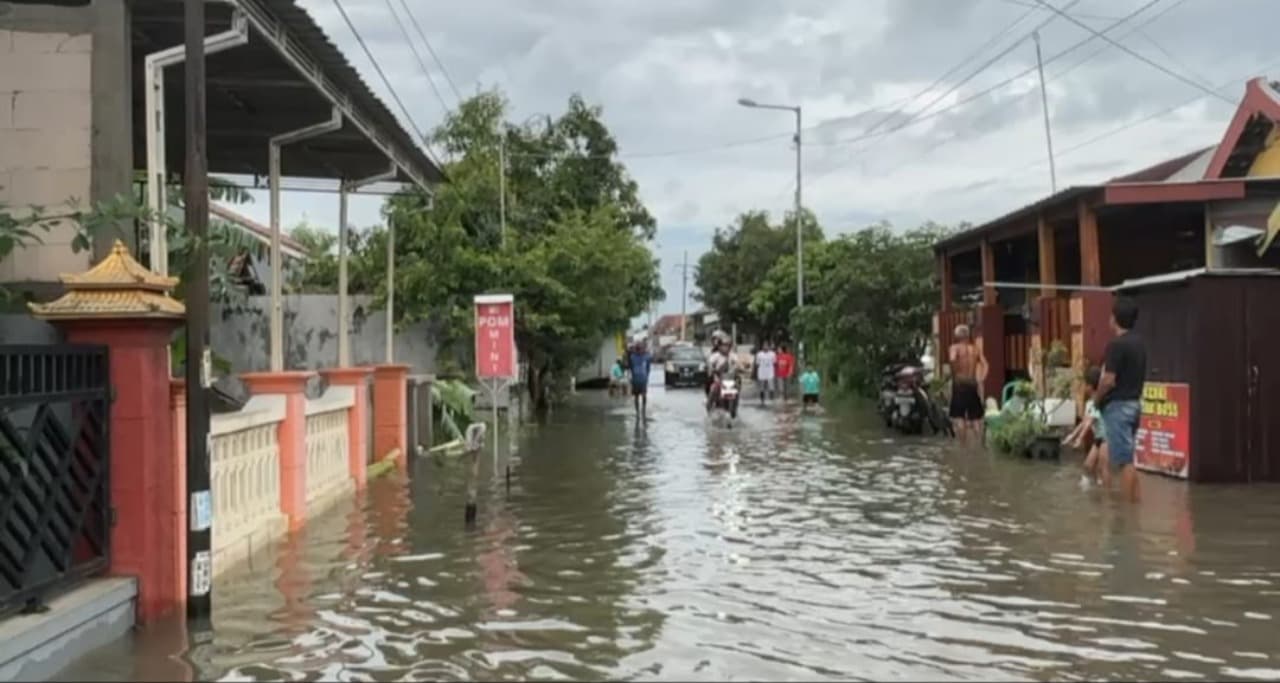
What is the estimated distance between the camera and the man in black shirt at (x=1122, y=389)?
11219 millimetres

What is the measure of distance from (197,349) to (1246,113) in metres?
20.1

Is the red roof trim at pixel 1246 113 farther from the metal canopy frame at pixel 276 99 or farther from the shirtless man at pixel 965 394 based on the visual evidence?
the metal canopy frame at pixel 276 99

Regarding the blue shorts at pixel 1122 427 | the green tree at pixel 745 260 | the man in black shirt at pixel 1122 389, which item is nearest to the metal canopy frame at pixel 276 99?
the man in black shirt at pixel 1122 389

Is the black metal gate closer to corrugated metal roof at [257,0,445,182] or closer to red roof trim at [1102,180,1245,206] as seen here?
corrugated metal roof at [257,0,445,182]

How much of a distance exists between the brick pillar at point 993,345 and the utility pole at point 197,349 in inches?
712

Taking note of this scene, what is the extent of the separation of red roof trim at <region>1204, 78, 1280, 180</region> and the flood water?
10.8 meters

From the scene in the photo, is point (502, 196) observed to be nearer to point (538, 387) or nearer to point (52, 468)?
point (538, 387)

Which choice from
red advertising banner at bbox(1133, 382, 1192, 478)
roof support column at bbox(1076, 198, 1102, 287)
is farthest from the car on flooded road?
red advertising banner at bbox(1133, 382, 1192, 478)

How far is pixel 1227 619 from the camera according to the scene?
7.16 meters

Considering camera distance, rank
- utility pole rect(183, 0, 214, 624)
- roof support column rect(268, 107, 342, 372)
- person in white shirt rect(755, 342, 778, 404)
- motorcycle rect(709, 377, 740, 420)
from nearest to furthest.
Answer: utility pole rect(183, 0, 214, 624) < roof support column rect(268, 107, 342, 372) < motorcycle rect(709, 377, 740, 420) < person in white shirt rect(755, 342, 778, 404)

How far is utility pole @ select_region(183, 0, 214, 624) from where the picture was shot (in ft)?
23.3

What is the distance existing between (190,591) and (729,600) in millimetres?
3202

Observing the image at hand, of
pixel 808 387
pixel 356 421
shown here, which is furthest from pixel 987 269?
pixel 356 421

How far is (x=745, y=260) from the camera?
59.4 metres
